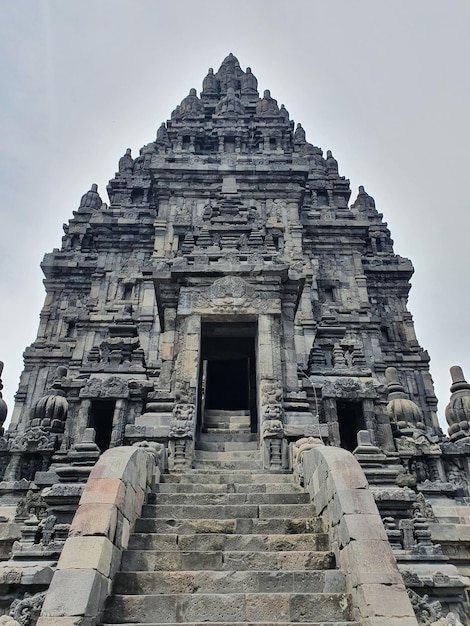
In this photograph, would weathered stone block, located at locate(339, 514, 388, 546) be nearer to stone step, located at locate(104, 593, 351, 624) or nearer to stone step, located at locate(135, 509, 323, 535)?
stone step, located at locate(104, 593, 351, 624)

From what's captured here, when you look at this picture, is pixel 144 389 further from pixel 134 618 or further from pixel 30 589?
pixel 134 618

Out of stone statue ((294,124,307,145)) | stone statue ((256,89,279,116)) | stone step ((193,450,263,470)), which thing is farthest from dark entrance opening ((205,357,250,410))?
stone statue ((294,124,307,145))

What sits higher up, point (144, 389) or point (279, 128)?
point (279, 128)

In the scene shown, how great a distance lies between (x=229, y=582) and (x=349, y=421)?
9.83 metres

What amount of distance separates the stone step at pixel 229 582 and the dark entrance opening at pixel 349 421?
8657mm

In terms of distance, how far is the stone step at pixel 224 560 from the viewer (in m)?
6.48

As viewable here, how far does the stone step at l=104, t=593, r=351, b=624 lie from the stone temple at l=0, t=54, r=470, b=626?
20 millimetres

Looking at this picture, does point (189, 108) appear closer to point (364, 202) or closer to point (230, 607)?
point (364, 202)

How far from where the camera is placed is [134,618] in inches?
224

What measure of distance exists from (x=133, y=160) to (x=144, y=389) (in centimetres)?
2337

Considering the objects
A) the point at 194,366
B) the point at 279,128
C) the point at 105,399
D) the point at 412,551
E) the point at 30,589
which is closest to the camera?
the point at 30,589

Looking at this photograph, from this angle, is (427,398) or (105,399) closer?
(105,399)

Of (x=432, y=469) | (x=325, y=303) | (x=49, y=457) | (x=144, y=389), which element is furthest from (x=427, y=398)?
(x=49, y=457)

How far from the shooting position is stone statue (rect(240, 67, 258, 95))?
120 ft
